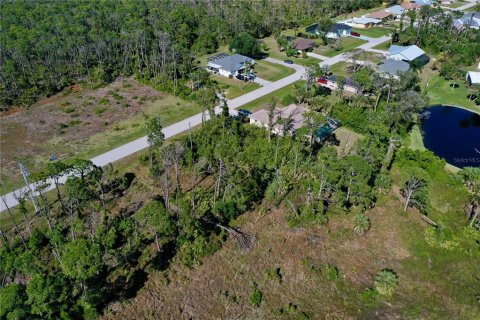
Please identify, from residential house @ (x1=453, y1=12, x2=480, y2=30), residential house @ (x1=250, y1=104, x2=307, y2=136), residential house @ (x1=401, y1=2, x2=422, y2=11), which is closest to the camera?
residential house @ (x1=250, y1=104, x2=307, y2=136)

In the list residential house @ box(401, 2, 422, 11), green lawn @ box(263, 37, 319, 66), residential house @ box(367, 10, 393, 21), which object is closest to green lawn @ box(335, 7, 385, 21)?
residential house @ box(367, 10, 393, 21)

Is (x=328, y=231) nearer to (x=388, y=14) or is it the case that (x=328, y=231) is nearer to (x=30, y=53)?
(x=30, y=53)

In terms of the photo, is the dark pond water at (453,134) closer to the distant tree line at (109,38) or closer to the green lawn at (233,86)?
the green lawn at (233,86)

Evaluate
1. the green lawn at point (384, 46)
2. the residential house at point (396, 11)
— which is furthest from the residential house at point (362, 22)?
the green lawn at point (384, 46)

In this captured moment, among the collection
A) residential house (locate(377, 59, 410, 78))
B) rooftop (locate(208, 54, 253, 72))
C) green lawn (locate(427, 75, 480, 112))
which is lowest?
green lawn (locate(427, 75, 480, 112))

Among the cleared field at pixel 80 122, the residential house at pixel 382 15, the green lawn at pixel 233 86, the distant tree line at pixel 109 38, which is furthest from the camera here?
the residential house at pixel 382 15

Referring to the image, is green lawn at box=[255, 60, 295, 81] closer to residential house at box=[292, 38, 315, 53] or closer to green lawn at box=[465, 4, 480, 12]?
residential house at box=[292, 38, 315, 53]
